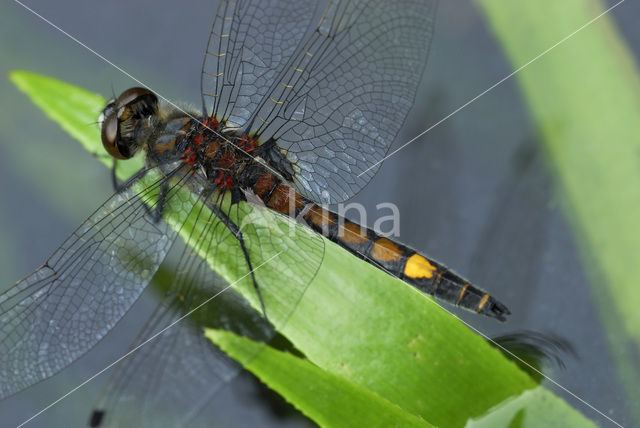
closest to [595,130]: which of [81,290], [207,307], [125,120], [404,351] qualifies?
[404,351]

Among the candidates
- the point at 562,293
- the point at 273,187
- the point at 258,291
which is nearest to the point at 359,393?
the point at 258,291

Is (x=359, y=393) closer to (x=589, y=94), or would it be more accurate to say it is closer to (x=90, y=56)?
(x=589, y=94)

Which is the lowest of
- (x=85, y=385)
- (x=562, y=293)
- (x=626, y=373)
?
(x=85, y=385)

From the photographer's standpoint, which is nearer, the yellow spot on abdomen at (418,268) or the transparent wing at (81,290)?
the transparent wing at (81,290)

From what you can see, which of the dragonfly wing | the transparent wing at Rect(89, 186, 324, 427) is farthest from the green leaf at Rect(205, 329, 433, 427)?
the dragonfly wing

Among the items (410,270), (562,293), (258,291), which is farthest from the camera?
(562,293)

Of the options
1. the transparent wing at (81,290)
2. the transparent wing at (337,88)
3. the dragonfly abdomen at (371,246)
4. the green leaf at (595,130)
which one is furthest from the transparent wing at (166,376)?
the green leaf at (595,130)

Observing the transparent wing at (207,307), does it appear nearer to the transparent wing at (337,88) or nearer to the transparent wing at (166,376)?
the transparent wing at (166,376)
